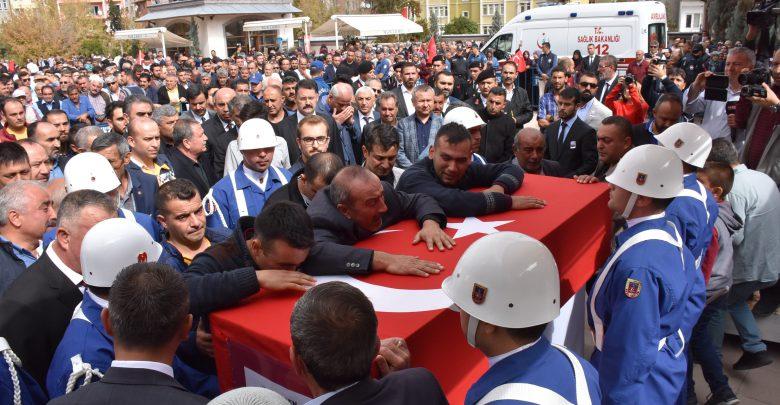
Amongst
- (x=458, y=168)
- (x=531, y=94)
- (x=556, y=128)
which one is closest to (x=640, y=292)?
(x=458, y=168)

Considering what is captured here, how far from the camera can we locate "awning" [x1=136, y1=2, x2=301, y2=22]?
43.8 meters

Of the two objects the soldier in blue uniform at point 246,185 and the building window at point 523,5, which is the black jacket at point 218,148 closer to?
the soldier in blue uniform at point 246,185

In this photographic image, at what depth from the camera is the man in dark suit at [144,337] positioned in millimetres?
1796

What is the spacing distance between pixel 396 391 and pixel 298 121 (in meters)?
5.30

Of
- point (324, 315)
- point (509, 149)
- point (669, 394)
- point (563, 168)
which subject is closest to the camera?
point (324, 315)

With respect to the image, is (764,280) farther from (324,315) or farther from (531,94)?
(531,94)

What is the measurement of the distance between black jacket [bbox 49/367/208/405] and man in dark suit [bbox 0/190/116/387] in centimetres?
88

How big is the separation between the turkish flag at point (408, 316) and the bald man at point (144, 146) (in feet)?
9.79

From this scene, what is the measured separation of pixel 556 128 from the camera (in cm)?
596

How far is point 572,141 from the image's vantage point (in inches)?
225

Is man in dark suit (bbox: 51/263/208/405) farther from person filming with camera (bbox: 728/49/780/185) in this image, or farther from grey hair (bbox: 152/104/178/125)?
person filming with camera (bbox: 728/49/780/185)

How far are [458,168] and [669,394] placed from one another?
1.67m

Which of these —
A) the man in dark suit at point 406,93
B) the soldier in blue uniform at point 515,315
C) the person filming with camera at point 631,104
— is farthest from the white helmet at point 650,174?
the man in dark suit at point 406,93

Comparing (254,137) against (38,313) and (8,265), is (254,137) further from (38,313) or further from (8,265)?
(38,313)
